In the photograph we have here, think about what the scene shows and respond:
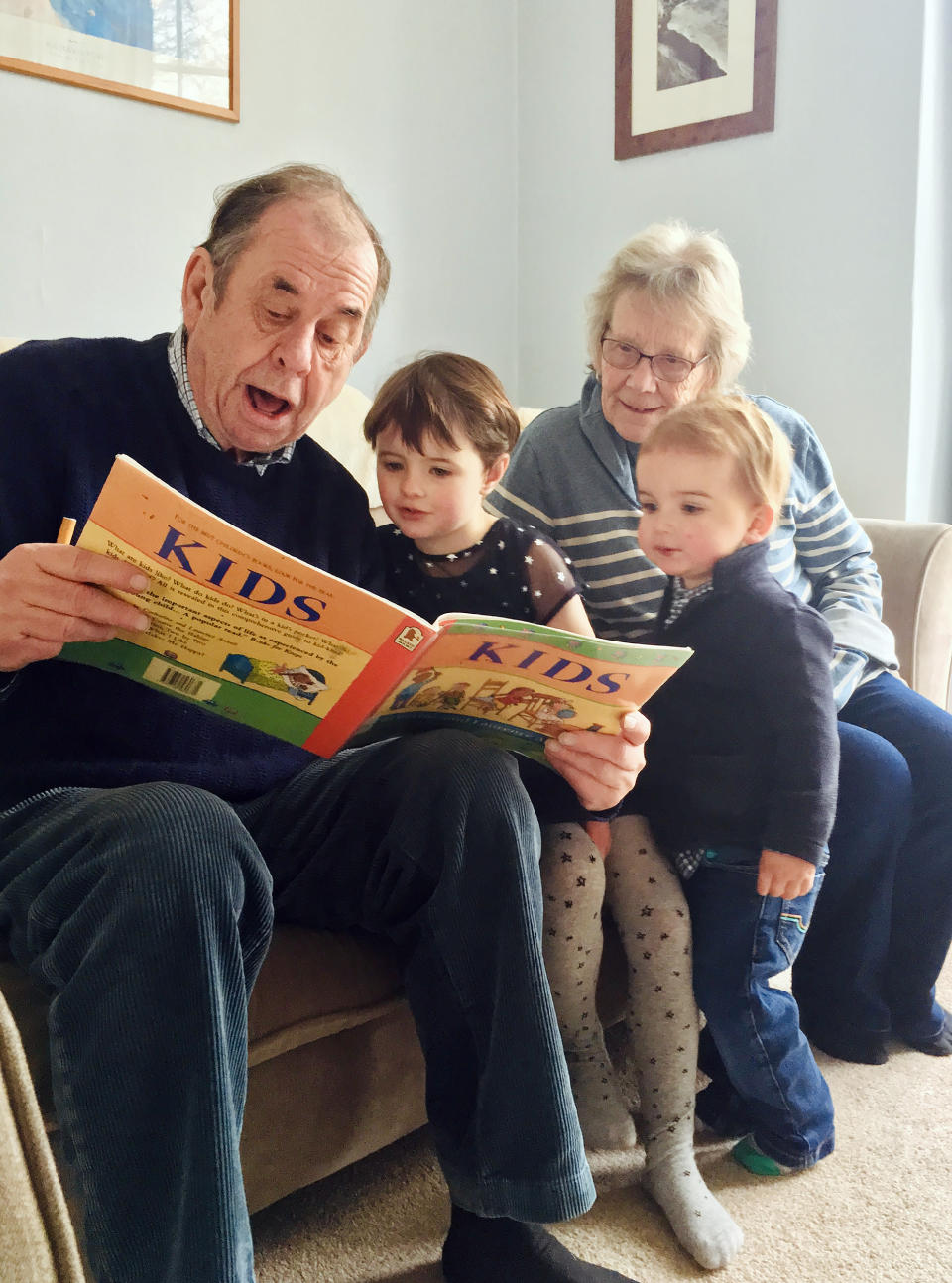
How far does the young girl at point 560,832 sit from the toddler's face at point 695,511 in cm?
13

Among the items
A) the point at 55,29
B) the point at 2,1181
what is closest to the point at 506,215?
the point at 55,29

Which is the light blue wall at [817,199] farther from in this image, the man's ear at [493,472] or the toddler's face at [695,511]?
the man's ear at [493,472]

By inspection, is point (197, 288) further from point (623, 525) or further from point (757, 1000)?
point (757, 1000)

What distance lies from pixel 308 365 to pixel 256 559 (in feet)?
1.20

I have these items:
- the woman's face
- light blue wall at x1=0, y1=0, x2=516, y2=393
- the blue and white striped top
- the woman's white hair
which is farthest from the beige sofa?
light blue wall at x1=0, y1=0, x2=516, y2=393

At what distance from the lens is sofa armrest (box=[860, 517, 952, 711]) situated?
1.88 m

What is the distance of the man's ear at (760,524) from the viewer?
1322 mm

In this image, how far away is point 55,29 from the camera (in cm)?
189

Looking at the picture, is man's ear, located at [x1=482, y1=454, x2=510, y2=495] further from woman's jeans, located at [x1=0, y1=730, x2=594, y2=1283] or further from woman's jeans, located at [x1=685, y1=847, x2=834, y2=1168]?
woman's jeans, located at [x1=685, y1=847, x2=834, y2=1168]

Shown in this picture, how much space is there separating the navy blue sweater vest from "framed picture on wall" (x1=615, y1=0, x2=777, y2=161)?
5.67 ft

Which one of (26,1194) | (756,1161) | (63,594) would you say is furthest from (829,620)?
(26,1194)

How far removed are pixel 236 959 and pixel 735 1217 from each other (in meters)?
0.70

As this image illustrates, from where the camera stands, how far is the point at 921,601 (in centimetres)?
188

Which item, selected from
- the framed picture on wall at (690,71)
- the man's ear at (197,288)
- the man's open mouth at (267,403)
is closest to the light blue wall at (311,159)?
the framed picture on wall at (690,71)
